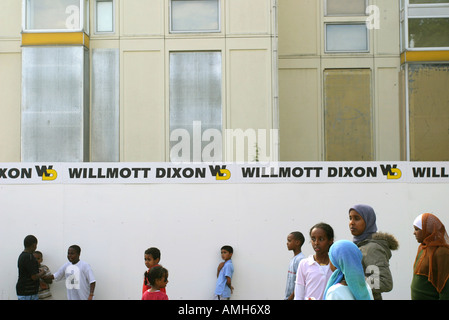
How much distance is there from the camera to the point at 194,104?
1360 cm

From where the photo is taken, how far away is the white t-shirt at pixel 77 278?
28.8 ft

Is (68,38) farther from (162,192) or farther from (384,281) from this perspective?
(384,281)

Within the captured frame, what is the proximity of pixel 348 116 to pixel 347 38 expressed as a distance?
6.54 feet

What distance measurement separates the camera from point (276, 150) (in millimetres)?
13219

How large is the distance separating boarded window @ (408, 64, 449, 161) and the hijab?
925 centimetres

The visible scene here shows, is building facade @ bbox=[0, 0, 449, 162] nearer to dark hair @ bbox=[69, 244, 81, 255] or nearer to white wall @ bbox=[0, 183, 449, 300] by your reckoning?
white wall @ bbox=[0, 183, 449, 300]

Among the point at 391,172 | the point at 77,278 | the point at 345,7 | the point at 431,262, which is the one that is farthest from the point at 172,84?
the point at 431,262

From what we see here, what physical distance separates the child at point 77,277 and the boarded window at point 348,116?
25.7 ft

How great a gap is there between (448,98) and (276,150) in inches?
173

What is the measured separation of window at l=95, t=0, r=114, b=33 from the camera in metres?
14.1

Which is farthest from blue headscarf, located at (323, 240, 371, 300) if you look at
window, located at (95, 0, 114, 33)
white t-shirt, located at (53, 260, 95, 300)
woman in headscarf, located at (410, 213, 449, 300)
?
window, located at (95, 0, 114, 33)

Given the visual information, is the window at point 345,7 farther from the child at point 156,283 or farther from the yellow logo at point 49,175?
the child at point 156,283

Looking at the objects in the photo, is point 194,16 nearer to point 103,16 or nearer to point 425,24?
point 103,16

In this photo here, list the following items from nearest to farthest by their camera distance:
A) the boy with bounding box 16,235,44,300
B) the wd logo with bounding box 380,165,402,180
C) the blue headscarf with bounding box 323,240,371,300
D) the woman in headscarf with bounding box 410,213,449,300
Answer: the blue headscarf with bounding box 323,240,371,300 → the woman in headscarf with bounding box 410,213,449,300 → the boy with bounding box 16,235,44,300 → the wd logo with bounding box 380,165,402,180
